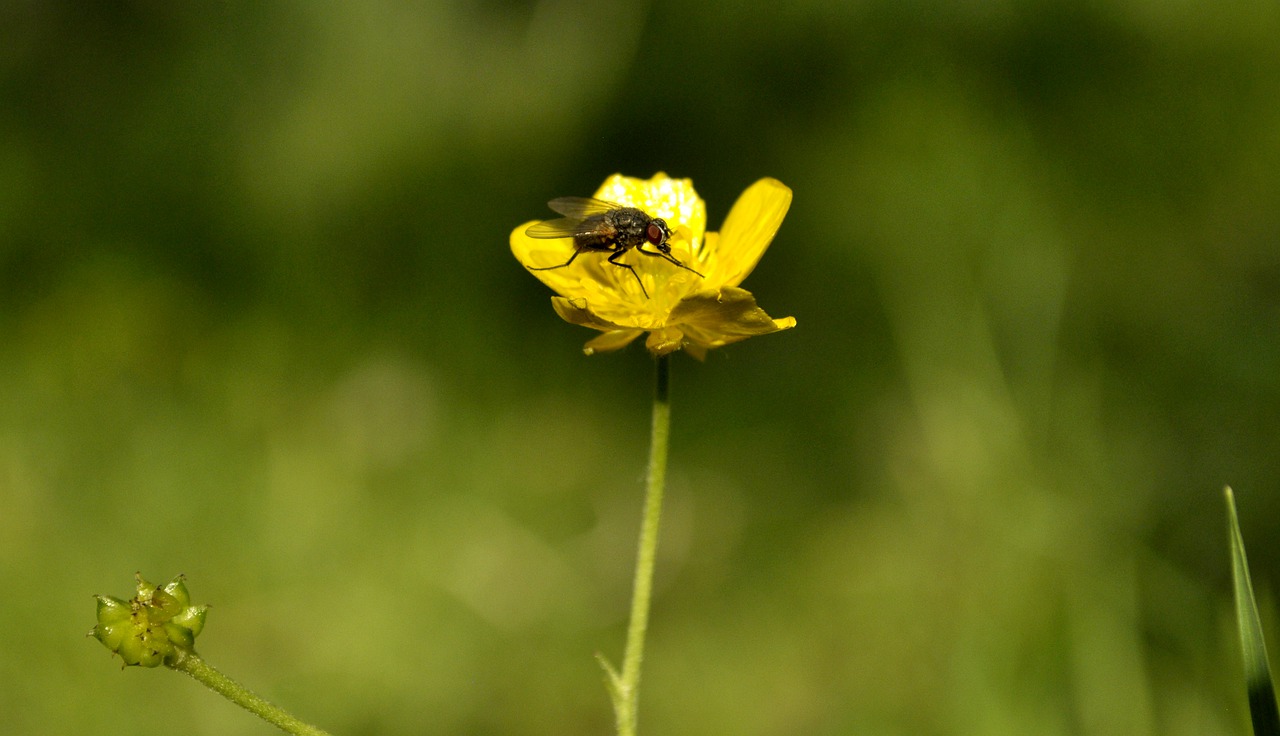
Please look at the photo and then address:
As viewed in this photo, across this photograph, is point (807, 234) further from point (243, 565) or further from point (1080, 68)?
point (243, 565)

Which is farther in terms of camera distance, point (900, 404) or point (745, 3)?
point (745, 3)

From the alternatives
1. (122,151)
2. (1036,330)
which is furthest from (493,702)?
(122,151)

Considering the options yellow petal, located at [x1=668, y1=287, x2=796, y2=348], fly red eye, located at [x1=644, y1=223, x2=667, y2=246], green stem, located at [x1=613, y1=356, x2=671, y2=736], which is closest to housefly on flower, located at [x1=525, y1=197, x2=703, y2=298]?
fly red eye, located at [x1=644, y1=223, x2=667, y2=246]

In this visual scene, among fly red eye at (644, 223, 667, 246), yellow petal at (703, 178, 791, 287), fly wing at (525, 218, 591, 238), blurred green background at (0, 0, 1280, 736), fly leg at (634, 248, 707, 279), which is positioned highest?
yellow petal at (703, 178, 791, 287)

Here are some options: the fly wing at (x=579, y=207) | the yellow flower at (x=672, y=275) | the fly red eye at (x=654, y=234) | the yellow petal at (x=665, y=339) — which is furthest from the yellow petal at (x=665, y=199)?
the yellow petal at (x=665, y=339)

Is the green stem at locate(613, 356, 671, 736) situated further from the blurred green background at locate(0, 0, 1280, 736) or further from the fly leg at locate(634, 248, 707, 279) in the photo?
the blurred green background at locate(0, 0, 1280, 736)

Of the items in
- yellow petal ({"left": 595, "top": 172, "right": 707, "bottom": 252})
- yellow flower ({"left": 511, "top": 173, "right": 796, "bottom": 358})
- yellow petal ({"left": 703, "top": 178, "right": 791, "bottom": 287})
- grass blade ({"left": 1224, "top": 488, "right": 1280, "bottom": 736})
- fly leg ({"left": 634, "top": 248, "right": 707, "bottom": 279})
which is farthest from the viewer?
yellow petal ({"left": 595, "top": 172, "right": 707, "bottom": 252})

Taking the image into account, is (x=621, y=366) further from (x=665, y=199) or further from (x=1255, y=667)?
(x=1255, y=667)
